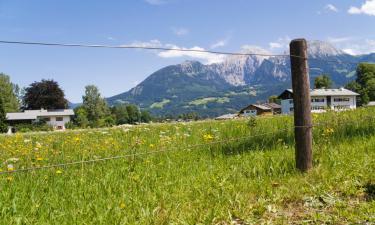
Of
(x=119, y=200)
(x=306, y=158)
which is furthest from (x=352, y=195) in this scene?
(x=119, y=200)

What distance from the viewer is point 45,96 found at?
11175 centimetres

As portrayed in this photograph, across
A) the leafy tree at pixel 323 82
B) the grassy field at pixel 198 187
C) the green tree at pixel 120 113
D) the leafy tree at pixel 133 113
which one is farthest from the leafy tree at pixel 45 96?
the grassy field at pixel 198 187

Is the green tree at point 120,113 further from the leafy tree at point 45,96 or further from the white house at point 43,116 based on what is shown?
the leafy tree at point 45,96

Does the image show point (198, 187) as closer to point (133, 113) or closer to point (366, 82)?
point (366, 82)

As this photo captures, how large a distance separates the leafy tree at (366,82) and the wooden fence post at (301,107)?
125 metres

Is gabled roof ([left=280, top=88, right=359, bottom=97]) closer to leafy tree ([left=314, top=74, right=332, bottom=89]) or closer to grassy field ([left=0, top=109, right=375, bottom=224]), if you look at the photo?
leafy tree ([left=314, top=74, right=332, bottom=89])

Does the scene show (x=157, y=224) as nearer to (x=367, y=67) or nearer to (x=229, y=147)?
(x=229, y=147)

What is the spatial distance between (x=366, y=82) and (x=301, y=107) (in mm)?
132516

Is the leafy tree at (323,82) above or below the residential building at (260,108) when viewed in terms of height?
above

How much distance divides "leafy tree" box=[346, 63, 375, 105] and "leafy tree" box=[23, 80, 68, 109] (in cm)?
8399

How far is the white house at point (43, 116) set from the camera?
362 feet

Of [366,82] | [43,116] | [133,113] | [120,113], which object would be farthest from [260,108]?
[43,116]

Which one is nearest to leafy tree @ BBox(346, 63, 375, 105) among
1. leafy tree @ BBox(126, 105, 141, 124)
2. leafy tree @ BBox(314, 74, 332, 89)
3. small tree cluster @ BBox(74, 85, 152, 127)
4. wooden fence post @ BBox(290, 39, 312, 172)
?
leafy tree @ BBox(314, 74, 332, 89)

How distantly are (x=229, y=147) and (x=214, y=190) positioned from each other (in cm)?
274
